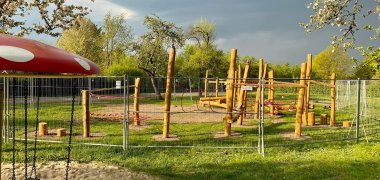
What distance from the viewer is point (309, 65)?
15031mm

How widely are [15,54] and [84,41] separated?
4126 centimetres

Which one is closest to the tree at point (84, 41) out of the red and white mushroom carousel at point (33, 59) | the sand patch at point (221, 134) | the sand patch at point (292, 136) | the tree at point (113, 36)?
the tree at point (113, 36)

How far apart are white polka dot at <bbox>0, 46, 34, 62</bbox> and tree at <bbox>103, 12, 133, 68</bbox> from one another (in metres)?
45.1

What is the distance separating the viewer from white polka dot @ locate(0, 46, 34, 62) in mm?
3420

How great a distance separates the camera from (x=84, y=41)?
43.2 meters

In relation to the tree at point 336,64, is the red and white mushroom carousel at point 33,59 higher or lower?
lower

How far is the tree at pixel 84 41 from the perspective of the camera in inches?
1641

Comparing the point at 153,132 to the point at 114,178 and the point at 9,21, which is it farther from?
the point at 9,21

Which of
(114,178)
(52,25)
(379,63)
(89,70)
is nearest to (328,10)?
(379,63)

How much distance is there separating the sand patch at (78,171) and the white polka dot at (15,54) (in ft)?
14.2

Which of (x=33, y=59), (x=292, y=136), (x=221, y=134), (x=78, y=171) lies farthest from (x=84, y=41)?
(x=33, y=59)

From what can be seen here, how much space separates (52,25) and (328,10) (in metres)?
12.3

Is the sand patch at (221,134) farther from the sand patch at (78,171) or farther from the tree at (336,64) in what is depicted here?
the tree at (336,64)

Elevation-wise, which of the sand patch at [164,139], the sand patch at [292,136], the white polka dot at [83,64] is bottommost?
the sand patch at [164,139]
